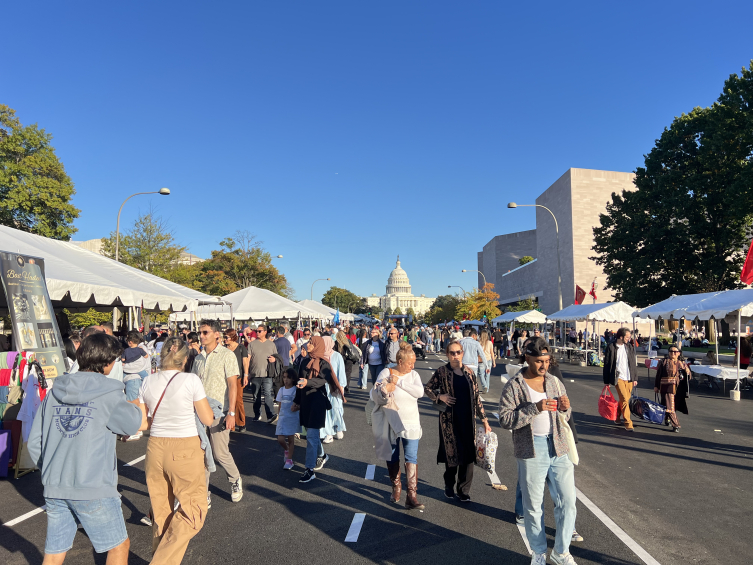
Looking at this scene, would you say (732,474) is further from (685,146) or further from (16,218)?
(16,218)

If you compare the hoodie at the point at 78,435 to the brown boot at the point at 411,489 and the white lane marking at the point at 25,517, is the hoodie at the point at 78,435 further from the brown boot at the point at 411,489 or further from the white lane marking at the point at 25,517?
the brown boot at the point at 411,489

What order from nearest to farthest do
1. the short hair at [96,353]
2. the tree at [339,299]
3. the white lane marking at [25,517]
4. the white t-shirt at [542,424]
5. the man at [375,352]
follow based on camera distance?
the short hair at [96,353]
the white t-shirt at [542,424]
the white lane marking at [25,517]
the man at [375,352]
the tree at [339,299]

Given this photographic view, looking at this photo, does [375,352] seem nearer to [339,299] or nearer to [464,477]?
[464,477]

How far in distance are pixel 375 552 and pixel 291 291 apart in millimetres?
58590

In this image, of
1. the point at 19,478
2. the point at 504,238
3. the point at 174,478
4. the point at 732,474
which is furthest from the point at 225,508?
the point at 504,238

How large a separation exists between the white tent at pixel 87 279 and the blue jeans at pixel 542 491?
8.54 metres

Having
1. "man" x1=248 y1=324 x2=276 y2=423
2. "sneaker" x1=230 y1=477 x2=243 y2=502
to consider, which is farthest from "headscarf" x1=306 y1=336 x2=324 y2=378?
"man" x1=248 y1=324 x2=276 y2=423

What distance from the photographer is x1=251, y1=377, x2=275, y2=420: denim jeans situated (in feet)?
33.1

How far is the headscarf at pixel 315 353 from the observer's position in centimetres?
634

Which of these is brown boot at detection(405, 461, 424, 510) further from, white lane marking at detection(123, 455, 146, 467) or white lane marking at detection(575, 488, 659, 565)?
white lane marking at detection(123, 455, 146, 467)

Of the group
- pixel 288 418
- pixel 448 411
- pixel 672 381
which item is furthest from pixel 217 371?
pixel 672 381

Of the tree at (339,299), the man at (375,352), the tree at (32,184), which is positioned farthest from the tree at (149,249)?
the tree at (339,299)

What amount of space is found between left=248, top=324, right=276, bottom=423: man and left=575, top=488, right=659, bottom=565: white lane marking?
6.01 m

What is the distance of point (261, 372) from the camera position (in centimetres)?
1000
